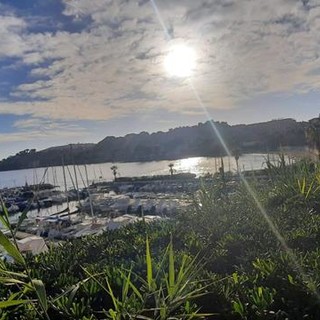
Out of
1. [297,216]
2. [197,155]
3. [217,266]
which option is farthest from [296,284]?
[197,155]

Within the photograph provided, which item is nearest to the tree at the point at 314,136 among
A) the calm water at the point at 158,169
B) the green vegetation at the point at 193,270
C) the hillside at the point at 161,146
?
the green vegetation at the point at 193,270

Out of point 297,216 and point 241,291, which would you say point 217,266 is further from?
point 297,216

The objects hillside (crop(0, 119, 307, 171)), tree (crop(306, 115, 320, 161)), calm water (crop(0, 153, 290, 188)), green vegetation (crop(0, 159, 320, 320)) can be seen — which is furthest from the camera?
hillside (crop(0, 119, 307, 171))

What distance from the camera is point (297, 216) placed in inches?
241

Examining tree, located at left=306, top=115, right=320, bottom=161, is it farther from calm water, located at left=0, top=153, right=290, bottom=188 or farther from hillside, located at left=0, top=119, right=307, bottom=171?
hillside, located at left=0, top=119, right=307, bottom=171

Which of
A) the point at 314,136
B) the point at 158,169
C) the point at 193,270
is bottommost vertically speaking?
the point at 158,169

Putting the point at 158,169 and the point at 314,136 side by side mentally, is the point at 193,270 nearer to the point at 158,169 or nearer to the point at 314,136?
the point at 314,136

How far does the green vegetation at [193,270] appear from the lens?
2.46m

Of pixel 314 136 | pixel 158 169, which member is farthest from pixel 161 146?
pixel 314 136

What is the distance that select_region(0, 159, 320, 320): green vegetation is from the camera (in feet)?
8.08

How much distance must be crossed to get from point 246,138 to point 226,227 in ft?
448

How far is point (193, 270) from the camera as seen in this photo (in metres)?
3.02

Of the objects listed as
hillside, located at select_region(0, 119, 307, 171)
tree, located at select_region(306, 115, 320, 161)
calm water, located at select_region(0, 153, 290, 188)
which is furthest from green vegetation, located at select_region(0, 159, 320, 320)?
hillside, located at select_region(0, 119, 307, 171)

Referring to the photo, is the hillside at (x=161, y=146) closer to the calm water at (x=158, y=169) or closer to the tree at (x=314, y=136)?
the calm water at (x=158, y=169)
